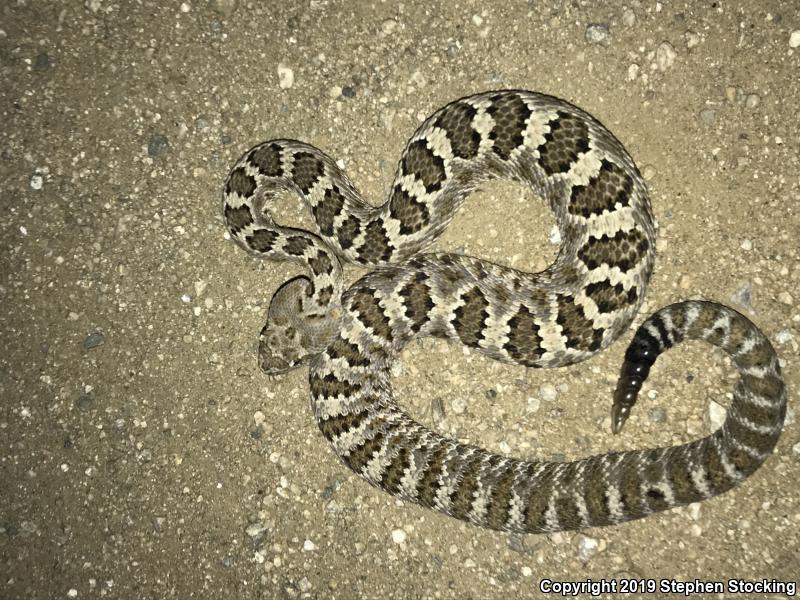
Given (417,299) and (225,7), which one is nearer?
(417,299)

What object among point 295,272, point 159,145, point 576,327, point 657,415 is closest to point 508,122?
point 576,327

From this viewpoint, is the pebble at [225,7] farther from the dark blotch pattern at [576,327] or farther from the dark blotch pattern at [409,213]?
the dark blotch pattern at [576,327]

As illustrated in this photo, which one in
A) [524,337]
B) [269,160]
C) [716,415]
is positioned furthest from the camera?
[269,160]

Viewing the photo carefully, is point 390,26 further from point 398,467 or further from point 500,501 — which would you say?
point 500,501

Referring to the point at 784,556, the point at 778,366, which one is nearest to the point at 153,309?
the point at 778,366

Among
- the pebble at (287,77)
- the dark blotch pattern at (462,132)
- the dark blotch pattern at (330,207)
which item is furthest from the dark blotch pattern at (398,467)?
the pebble at (287,77)

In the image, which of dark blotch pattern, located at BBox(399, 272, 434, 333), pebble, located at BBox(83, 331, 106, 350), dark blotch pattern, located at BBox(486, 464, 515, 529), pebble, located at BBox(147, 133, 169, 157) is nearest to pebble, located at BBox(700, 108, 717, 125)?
dark blotch pattern, located at BBox(399, 272, 434, 333)

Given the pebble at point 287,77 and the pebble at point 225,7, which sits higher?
the pebble at point 225,7
